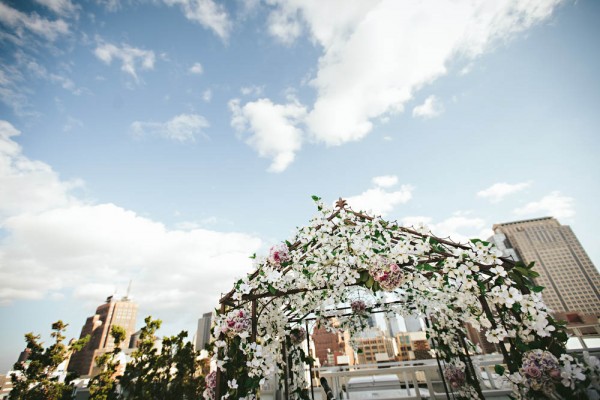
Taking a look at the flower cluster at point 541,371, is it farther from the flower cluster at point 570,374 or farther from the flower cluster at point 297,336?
the flower cluster at point 297,336

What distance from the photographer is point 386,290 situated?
2.92m

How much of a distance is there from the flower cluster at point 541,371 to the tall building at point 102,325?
107290 millimetres

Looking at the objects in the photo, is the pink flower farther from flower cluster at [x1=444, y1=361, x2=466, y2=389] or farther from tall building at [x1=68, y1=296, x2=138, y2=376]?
tall building at [x1=68, y1=296, x2=138, y2=376]

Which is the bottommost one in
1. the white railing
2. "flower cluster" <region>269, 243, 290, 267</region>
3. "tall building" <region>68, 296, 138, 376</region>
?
the white railing

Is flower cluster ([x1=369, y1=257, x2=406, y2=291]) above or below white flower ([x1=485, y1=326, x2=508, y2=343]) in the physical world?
above

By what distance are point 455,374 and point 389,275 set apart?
3.34 m

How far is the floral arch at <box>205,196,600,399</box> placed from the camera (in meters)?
2.33

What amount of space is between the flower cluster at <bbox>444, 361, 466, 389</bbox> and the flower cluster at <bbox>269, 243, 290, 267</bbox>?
3872 mm

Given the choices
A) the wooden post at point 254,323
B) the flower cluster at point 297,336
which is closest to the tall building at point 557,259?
the flower cluster at point 297,336

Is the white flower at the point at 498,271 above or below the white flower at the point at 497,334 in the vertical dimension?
above

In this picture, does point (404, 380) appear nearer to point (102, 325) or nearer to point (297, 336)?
point (297, 336)

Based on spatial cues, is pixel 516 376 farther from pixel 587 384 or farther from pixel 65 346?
pixel 65 346

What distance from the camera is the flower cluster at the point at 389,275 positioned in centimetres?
282

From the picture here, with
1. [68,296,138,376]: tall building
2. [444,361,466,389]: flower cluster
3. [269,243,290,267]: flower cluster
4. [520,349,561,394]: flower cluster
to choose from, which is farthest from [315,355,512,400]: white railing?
[68,296,138,376]: tall building
